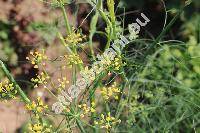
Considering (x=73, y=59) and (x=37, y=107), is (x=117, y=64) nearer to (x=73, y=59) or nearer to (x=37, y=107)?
(x=73, y=59)

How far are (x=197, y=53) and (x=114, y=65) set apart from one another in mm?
1732

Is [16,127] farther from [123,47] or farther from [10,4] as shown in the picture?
[123,47]

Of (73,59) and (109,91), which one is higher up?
(73,59)

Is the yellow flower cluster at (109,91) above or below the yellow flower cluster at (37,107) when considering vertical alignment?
above

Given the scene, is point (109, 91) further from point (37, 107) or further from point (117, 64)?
point (37, 107)

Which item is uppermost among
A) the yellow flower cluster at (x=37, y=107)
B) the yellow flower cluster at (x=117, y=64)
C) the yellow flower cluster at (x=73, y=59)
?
the yellow flower cluster at (x=73, y=59)

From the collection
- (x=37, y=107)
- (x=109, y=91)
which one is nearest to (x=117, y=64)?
(x=109, y=91)

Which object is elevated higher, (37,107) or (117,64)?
(117,64)

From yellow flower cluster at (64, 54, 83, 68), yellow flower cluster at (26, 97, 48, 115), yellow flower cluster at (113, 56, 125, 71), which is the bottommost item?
yellow flower cluster at (26, 97, 48, 115)

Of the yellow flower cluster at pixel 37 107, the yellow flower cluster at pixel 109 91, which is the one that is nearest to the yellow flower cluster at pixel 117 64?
the yellow flower cluster at pixel 109 91

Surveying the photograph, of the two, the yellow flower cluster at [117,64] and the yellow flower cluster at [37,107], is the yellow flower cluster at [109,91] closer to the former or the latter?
the yellow flower cluster at [117,64]

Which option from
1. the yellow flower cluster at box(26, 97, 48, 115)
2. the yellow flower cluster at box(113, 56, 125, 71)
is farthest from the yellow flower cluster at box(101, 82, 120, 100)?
the yellow flower cluster at box(26, 97, 48, 115)

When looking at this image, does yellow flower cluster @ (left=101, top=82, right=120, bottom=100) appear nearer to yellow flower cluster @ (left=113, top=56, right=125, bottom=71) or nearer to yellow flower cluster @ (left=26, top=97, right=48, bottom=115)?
yellow flower cluster @ (left=113, top=56, right=125, bottom=71)

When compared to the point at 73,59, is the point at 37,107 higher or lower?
lower
